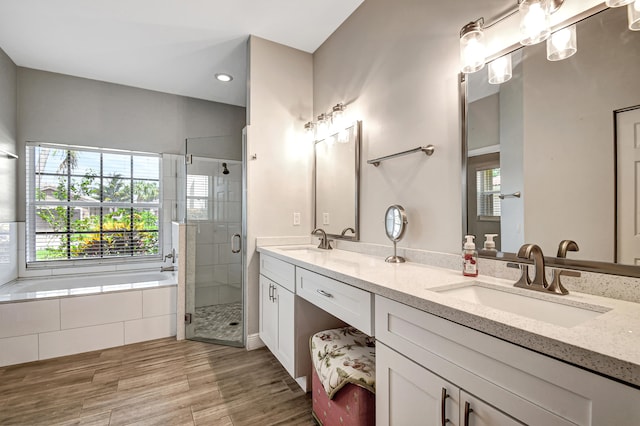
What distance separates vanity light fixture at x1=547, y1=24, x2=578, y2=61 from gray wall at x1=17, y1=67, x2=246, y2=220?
91.4 inches

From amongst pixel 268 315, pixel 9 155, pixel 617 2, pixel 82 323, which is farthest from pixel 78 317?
pixel 617 2

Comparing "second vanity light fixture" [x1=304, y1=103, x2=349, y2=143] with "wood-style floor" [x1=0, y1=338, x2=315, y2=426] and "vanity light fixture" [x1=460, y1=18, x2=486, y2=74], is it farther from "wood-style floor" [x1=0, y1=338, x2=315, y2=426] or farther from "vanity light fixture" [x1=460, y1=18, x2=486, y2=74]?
"wood-style floor" [x1=0, y1=338, x2=315, y2=426]

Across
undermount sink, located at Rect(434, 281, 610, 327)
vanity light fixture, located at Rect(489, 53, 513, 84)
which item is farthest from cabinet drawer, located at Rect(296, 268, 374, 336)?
vanity light fixture, located at Rect(489, 53, 513, 84)

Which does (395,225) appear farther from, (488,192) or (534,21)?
(534,21)

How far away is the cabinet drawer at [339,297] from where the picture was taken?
1.20 meters

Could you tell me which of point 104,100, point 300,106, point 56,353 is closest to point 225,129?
point 104,100

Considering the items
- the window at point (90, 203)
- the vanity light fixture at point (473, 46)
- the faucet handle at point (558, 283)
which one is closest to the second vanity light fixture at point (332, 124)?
the vanity light fixture at point (473, 46)

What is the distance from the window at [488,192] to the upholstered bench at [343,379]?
0.85m

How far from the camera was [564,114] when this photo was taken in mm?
1064

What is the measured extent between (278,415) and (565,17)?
2.24 metres

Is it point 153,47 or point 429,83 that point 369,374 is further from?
point 153,47

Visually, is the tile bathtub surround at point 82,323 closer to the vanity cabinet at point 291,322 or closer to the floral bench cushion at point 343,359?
the vanity cabinet at point 291,322

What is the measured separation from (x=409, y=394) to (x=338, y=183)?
1639 mm

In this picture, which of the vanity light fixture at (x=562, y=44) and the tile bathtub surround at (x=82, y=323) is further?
the tile bathtub surround at (x=82, y=323)
